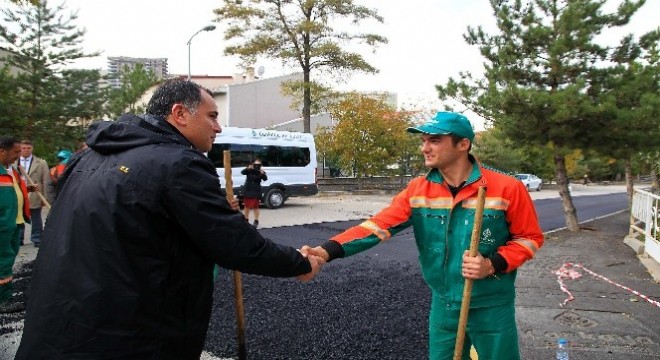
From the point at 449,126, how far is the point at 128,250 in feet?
5.62

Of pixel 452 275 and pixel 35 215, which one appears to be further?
pixel 35 215

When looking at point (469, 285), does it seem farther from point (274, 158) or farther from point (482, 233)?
point (274, 158)

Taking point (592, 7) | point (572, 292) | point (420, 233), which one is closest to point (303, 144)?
point (592, 7)

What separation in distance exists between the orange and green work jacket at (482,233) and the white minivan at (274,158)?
13.2 meters

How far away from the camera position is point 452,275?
8.54 feet

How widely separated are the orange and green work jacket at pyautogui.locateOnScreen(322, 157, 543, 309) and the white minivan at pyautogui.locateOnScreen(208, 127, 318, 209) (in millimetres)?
13205

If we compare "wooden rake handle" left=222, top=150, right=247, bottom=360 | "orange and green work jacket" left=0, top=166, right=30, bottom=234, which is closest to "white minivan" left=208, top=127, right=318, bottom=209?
"orange and green work jacket" left=0, top=166, right=30, bottom=234

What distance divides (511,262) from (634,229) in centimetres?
990

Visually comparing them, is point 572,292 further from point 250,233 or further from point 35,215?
point 35,215

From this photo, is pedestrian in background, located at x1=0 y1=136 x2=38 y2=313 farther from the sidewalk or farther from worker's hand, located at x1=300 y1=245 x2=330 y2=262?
the sidewalk

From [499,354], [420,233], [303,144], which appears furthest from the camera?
[303,144]

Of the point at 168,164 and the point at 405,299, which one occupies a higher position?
the point at 168,164

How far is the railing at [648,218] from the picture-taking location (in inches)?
318

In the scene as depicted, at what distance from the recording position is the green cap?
262cm
